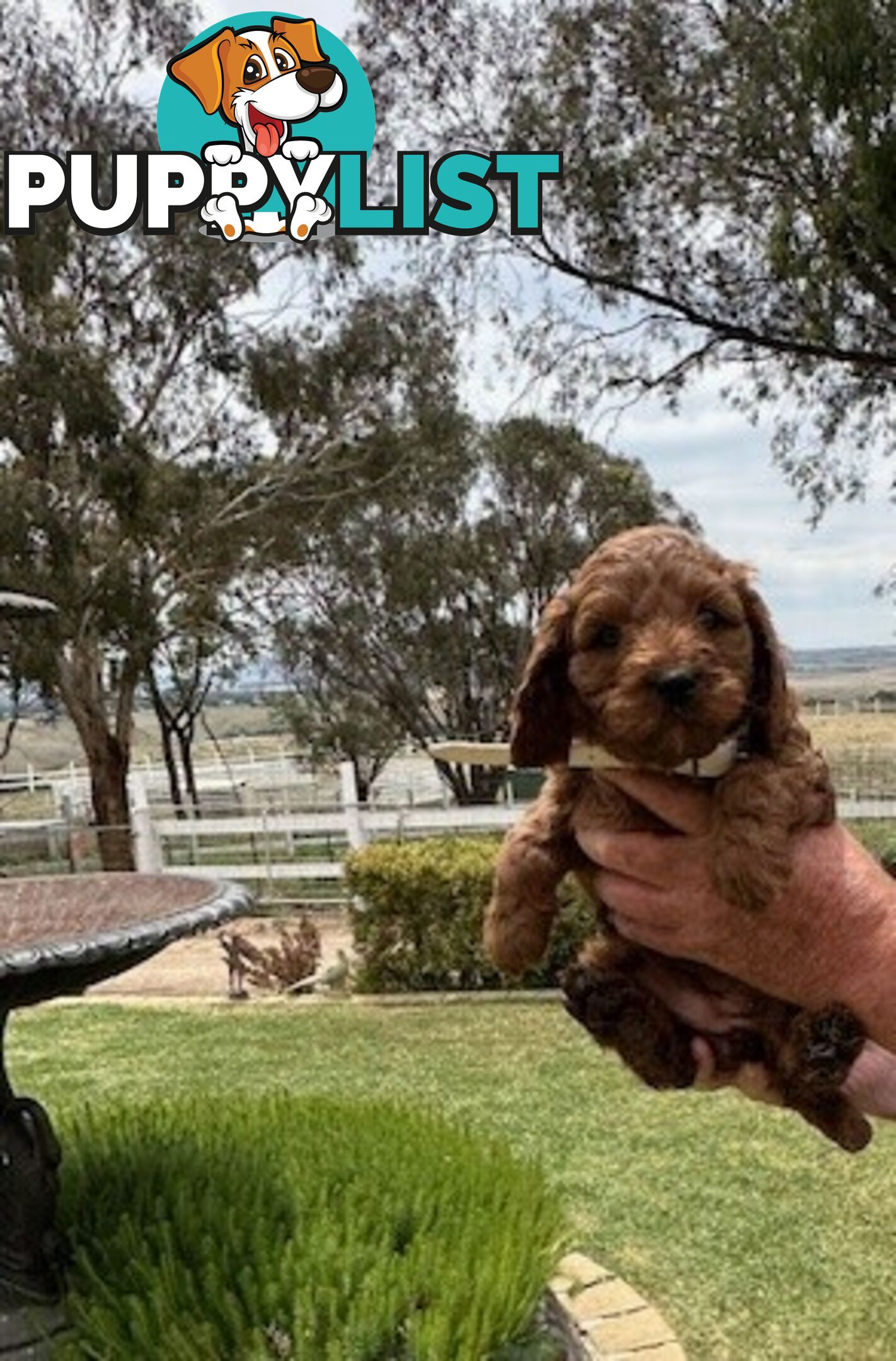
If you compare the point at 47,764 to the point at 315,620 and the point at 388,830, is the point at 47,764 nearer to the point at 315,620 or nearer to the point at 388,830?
the point at 315,620

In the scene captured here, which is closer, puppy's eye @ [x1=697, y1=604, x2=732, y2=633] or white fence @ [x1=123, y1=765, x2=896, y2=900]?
puppy's eye @ [x1=697, y1=604, x2=732, y2=633]

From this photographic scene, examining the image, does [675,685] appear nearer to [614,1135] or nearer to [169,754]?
[614,1135]

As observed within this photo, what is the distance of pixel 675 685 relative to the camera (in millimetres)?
1562

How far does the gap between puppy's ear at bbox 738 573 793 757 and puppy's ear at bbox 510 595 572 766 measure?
214 millimetres

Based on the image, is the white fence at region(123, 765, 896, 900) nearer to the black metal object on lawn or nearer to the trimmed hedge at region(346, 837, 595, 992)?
the trimmed hedge at region(346, 837, 595, 992)

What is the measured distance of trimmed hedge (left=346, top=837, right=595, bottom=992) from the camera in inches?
404

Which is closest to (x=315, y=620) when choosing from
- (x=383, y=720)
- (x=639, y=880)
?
(x=383, y=720)

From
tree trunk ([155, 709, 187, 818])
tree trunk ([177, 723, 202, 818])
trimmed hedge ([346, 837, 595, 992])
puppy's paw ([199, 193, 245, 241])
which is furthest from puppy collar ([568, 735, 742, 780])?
tree trunk ([177, 723, 202, 818])

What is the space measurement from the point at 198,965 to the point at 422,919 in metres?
3.57

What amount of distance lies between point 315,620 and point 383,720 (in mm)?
2519

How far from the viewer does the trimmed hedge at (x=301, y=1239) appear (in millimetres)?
3123

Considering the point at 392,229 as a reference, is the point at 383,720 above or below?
below

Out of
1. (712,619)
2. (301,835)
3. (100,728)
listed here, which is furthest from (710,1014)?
(100,728)

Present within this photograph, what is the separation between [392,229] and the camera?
14.2 meters
